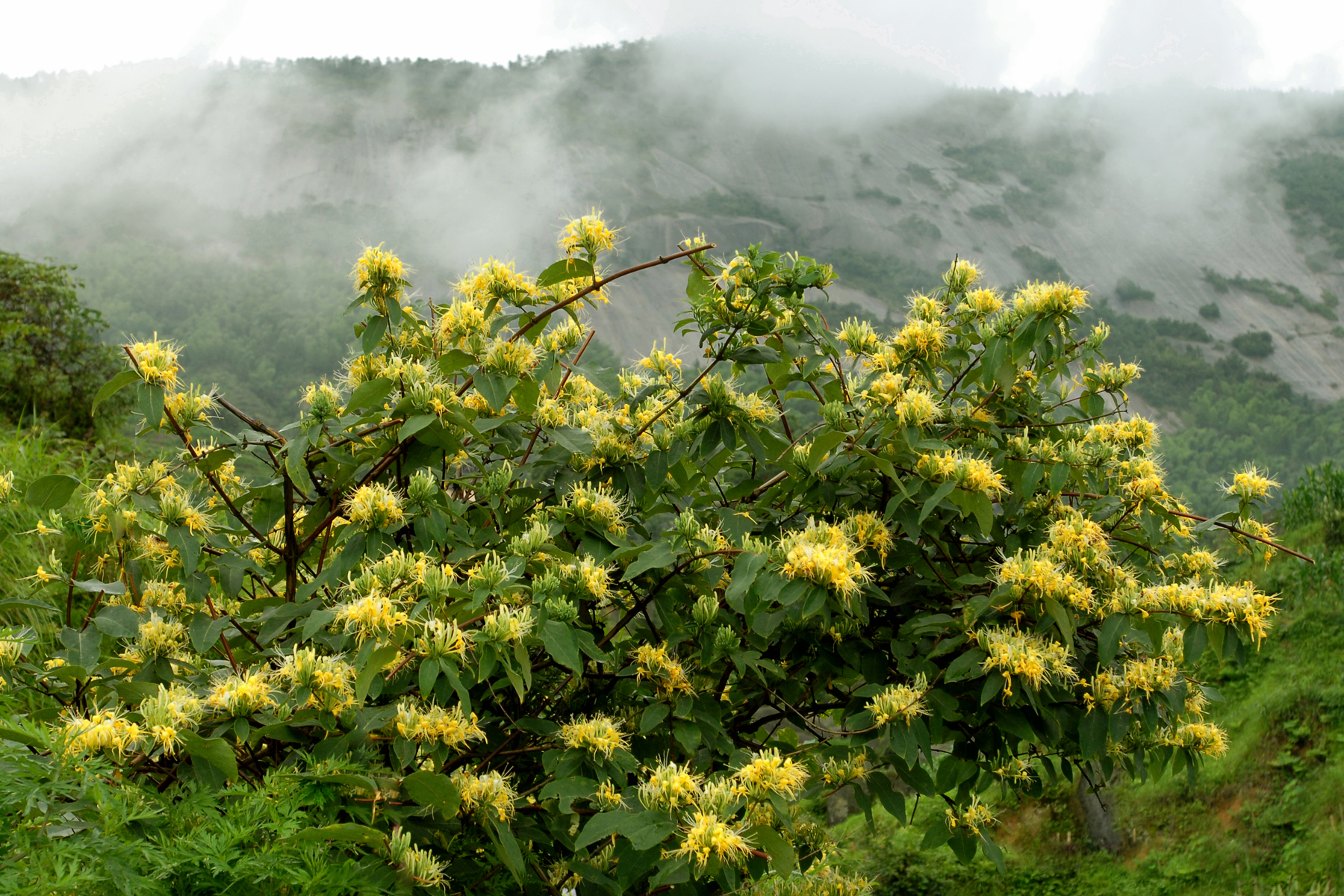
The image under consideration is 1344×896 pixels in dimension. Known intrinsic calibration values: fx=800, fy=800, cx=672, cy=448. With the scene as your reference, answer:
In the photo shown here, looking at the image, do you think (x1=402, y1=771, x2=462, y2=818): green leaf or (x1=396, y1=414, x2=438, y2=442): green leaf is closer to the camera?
(x1=402, y1=771, x2=462, y2=818): green leaf

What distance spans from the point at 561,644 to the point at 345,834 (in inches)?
18.1

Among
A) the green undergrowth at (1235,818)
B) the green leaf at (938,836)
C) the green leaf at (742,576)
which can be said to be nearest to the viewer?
the green leaf at (742,576)

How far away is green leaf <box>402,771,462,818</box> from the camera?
1315 mm

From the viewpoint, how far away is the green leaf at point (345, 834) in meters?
1.17

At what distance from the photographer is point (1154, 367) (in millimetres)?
42062

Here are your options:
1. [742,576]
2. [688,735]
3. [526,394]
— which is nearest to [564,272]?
[526,394]

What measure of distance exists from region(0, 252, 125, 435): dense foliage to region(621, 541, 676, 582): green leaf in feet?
25.8

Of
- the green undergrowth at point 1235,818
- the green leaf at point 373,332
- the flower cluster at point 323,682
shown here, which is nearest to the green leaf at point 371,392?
the green leaf at point 373,332

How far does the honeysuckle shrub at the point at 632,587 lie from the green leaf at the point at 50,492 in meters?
0.02

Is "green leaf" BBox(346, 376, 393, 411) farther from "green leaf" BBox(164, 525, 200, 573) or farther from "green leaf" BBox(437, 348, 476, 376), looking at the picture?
"green leaf" BBox(164, 525, 200, 573)

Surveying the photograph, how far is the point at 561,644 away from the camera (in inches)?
58.6

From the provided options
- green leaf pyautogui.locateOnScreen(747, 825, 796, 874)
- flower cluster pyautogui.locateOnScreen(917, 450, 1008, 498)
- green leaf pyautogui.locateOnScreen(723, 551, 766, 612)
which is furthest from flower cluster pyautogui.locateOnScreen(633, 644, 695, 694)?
flower cluster pyautogui.locateOnScreen(917, 450, 1008, 498)

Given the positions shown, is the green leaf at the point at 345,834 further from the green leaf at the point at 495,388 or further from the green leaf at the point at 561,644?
the green leaf at the point at 495,388

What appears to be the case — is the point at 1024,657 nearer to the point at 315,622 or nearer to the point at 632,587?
the point at 632,587
